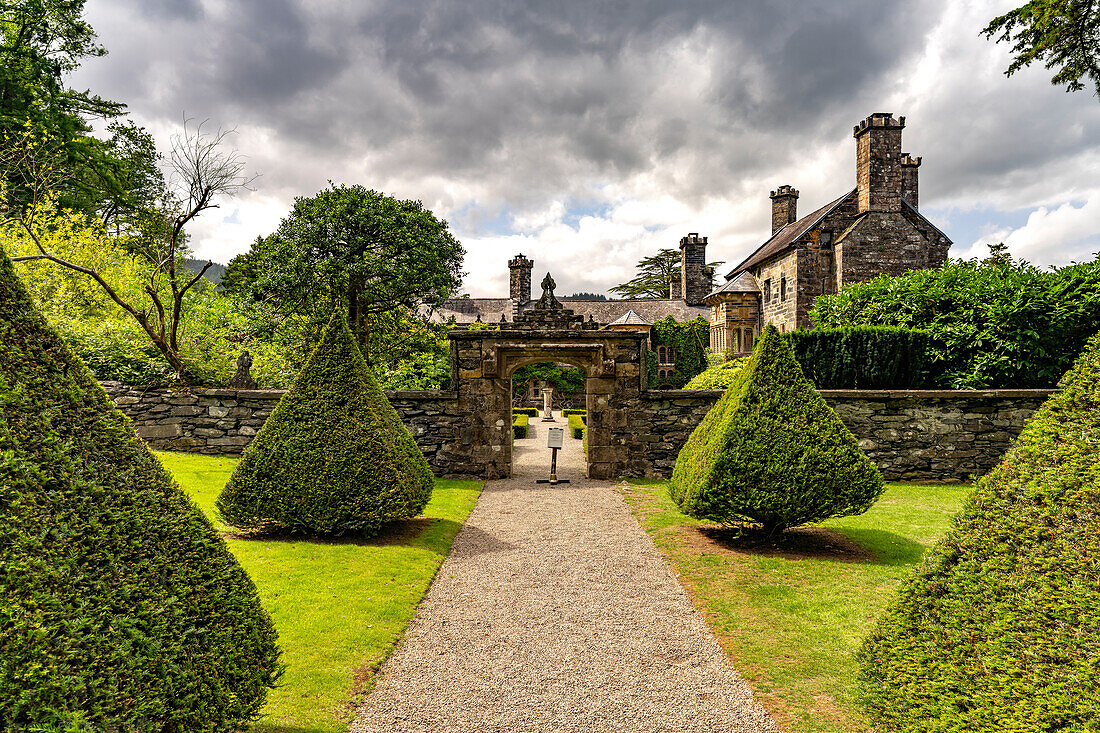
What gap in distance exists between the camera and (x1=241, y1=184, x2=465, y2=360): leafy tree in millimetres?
15164

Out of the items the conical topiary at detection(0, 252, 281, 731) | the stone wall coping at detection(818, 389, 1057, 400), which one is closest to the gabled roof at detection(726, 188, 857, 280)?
the stone wall coping at detection(818, 389, 1057, 400)

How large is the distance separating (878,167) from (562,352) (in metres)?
21.6

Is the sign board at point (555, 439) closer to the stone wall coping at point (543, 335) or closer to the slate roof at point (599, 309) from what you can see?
the stone wall coping at point (543, 335)

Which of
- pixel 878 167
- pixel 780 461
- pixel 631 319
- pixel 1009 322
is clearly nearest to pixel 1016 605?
pixel 780 461

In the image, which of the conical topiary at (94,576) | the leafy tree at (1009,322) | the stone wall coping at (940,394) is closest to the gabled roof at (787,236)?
the leafy tree at (1009,322)

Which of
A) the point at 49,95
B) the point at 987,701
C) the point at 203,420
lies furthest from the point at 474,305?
the point at 987,701

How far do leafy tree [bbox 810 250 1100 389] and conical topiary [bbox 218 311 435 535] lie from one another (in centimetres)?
1321

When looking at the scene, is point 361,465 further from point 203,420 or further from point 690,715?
point 203,420

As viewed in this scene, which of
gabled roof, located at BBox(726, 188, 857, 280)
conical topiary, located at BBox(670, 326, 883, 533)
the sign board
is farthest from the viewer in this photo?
gabled roof, located at BBox(726, 188, 857, 280)

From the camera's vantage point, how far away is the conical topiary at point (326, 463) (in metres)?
7.31

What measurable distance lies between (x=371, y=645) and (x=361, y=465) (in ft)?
10.4

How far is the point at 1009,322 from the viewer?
41.7ft

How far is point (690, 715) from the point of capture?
373cm

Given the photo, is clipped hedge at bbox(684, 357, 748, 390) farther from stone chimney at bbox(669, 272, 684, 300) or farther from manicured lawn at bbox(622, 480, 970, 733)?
stone chimney at bbox(669, 272, 684, 300)
